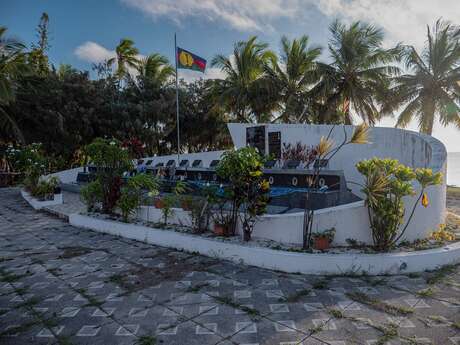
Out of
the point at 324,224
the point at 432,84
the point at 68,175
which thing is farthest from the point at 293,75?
the point at 324,224

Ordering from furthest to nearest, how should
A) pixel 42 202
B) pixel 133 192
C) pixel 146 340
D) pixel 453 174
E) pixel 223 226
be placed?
pixel 453 174
pixel 42 202
pixel 133 192
pixel 223 226
pixel 146 340

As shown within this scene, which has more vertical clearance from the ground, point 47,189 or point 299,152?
point 299,152

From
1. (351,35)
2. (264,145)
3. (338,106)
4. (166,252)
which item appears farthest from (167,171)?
(351,35)

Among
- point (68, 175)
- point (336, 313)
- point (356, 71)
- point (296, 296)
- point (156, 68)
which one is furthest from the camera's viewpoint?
point (156, 68)

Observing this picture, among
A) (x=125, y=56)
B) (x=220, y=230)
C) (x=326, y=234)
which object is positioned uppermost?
(x=125, y=56)

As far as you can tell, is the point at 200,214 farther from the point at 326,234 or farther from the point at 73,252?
the point at 73,252

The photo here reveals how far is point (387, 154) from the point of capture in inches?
371

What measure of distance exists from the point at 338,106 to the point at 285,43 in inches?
216

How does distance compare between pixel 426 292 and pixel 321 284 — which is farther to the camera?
pixel 321 284

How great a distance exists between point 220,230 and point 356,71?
1563 cm

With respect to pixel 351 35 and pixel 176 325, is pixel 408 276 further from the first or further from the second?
pixel 351 35

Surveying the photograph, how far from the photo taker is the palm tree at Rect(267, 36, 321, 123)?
18.7 m

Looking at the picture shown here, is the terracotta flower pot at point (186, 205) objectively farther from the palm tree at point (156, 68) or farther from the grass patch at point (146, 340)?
the palm tree at point (156, 68)

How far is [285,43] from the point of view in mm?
19516
